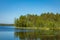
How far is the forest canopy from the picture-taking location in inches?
739

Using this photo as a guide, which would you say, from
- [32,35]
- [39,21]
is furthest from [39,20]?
[32,35]

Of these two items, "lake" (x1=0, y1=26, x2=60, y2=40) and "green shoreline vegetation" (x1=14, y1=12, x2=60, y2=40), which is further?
"green shoreline vegetation" (x1=14, y1=12, x2=60, y2=40)

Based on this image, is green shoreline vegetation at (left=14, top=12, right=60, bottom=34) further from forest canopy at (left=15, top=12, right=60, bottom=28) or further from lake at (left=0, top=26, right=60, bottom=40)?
lake at (left=0, top=26, right=60, bottom=40)

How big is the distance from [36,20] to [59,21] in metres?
2.42

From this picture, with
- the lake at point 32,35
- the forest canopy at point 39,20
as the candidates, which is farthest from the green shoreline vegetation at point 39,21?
the lake at point 32,35

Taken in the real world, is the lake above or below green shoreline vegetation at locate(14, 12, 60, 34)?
below

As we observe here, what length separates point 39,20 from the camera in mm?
19219

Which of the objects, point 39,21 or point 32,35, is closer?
point 32,35

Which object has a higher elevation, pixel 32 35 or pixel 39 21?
pixel 39 21

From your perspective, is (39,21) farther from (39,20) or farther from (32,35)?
(32,35)

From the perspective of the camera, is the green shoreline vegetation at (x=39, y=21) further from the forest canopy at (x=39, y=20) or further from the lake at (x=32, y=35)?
the lake at (x=32, y=35)

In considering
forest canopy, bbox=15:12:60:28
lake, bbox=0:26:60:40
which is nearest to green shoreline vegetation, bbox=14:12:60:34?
forest canopy, bbox=15:12:60:28

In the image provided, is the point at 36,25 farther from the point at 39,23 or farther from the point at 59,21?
the point at 59,21

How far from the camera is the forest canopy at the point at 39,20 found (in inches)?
739
